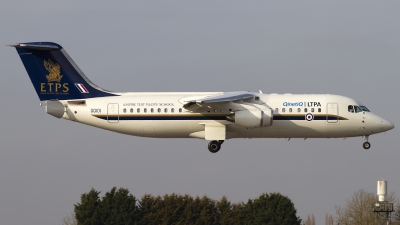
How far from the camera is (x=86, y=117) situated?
5678 centimetres

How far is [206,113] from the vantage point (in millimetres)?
55781

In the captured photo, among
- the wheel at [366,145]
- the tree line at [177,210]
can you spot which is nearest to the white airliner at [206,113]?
the wheel at [366,145]

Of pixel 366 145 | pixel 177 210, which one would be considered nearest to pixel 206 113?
pixel 366 145

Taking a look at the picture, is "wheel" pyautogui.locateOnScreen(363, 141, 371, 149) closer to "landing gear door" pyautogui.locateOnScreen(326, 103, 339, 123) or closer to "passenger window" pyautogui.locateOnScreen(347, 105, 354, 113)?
"passenger window" pyautogui.locateOnScreen(347, 105, 354, 113)

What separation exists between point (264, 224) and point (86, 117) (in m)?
30.1

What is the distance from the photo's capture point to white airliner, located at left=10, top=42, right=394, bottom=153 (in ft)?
183

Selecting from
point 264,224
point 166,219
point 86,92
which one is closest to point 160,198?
point 166,219

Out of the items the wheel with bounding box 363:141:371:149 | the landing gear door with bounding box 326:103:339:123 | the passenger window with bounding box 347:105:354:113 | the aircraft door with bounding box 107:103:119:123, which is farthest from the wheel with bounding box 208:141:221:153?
the wheel with bounding box 363:141:371:149

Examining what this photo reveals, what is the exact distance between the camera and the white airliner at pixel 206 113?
5588cm

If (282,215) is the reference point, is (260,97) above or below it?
above

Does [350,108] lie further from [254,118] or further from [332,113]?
[254,118]

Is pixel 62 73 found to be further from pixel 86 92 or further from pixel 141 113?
pixel 141 113

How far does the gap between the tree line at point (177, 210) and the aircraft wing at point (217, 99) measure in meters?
28.9

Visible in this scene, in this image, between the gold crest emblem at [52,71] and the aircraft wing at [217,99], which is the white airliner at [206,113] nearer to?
the aircraft wing at [217,99]
